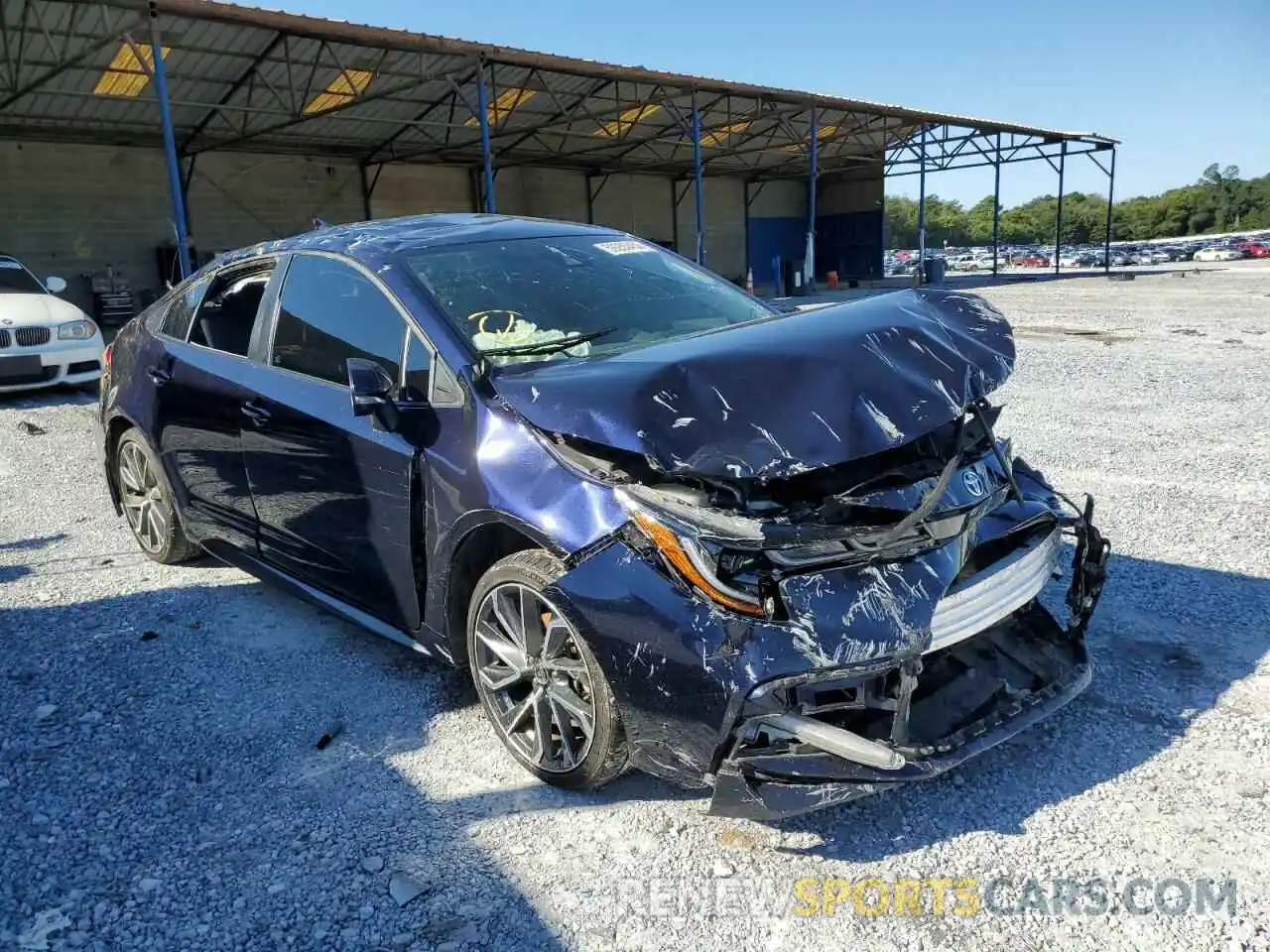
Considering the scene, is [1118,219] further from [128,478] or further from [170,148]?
[128,478]

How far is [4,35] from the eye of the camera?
46.5 feet

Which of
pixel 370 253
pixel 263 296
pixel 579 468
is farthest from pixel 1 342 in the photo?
pixel 579 468

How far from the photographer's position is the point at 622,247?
3.89 metres

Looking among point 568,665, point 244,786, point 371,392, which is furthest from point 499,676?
point 371,392

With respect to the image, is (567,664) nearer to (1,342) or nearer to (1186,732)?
(1186,732)

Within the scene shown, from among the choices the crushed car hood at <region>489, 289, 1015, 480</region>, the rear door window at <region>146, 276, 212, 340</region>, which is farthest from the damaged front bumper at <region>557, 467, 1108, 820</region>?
the rear door window at <region>146, 276, 212, 340</region>

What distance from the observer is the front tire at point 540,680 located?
8.02ft

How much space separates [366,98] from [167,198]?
6759 mm

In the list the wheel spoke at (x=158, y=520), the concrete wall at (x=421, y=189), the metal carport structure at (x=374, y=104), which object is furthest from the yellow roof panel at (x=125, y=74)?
the wheel spoke at (x=158, y=520)

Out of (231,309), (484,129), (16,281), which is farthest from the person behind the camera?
(484,129)

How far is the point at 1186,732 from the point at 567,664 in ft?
6.19

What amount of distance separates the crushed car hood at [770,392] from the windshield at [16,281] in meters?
9.64

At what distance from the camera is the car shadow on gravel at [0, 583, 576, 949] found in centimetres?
219

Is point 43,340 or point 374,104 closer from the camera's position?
point 43,340
